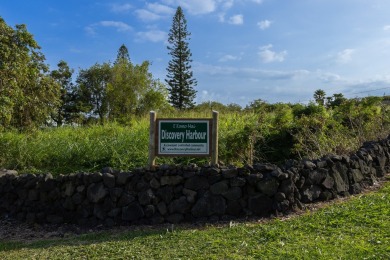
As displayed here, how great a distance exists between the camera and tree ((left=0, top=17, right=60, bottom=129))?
44.2 ft

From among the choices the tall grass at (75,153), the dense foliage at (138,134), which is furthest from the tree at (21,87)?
the tall grass at (75,153)

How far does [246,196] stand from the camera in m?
6.45

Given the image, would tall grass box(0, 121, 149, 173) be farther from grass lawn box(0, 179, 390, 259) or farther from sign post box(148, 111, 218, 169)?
grass lawn box(0, 179, 390, 259)

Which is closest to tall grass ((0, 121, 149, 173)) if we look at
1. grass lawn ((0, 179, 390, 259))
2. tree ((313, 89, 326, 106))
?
grass lawn ((0, 179, 390, 259))

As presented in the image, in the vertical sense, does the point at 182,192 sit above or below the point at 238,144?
below

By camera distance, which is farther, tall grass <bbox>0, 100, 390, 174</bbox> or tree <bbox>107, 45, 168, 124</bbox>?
tree <bbox>107, 45, 168, 124</bbox>

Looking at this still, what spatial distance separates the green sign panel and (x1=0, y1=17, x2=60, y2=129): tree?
286 inches

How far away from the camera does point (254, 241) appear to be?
505 cm

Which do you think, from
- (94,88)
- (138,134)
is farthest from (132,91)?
(138,134)

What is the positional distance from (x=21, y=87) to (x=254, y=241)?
13.0 meters

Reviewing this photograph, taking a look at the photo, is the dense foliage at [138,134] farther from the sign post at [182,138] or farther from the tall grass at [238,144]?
the sign post at [182,138]

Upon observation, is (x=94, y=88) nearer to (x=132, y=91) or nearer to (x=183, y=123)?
(x=132, y=91)

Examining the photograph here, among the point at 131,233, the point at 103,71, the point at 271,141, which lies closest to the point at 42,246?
the point at 131,233

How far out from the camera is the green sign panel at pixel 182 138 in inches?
285
